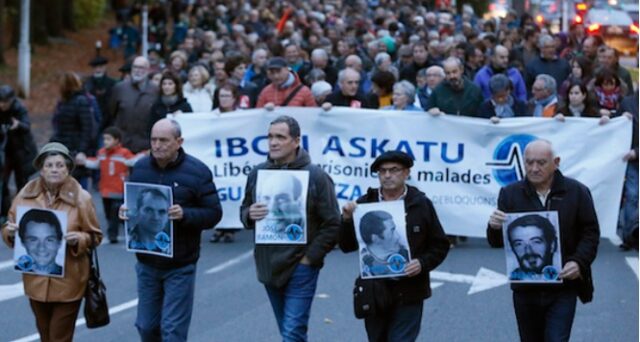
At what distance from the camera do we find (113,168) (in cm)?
1584

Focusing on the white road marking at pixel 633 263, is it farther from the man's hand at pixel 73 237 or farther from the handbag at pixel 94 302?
the man's hand at pixel 73 237

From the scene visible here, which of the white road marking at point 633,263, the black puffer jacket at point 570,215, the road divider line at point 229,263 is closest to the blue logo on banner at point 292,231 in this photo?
the black puffer jacket at point 570,215

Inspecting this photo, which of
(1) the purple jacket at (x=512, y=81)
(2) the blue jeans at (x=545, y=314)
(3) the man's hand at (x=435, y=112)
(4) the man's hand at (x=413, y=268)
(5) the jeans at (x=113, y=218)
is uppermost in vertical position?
(1) the purple jacket at (x=512, y=81)

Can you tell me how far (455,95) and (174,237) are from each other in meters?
7.37

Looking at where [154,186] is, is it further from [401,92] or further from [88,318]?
[401,92]

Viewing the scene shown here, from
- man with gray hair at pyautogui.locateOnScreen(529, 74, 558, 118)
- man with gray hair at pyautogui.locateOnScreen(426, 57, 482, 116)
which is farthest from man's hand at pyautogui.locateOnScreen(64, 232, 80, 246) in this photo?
man with gray hair at pyautogui.locateOnScreen(529, 74, 558, 118)

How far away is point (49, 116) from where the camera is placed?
30.4 meters

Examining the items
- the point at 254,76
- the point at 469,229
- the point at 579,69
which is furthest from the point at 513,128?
the point at 254,76

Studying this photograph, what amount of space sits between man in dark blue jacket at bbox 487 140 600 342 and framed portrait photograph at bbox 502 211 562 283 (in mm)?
40

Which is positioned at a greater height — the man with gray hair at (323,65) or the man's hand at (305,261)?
the man with gray hair at (323,65)

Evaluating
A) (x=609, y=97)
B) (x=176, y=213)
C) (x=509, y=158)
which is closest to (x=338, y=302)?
(x=509, y=158)

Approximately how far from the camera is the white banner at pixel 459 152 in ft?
48.3

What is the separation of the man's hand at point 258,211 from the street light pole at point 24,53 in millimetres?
22385

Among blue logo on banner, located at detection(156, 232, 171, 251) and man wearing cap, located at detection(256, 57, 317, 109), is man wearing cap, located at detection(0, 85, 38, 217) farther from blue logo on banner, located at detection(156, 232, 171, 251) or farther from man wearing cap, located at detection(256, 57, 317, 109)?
blue logo on banner, located at detection(156, 232, 171, 251)
